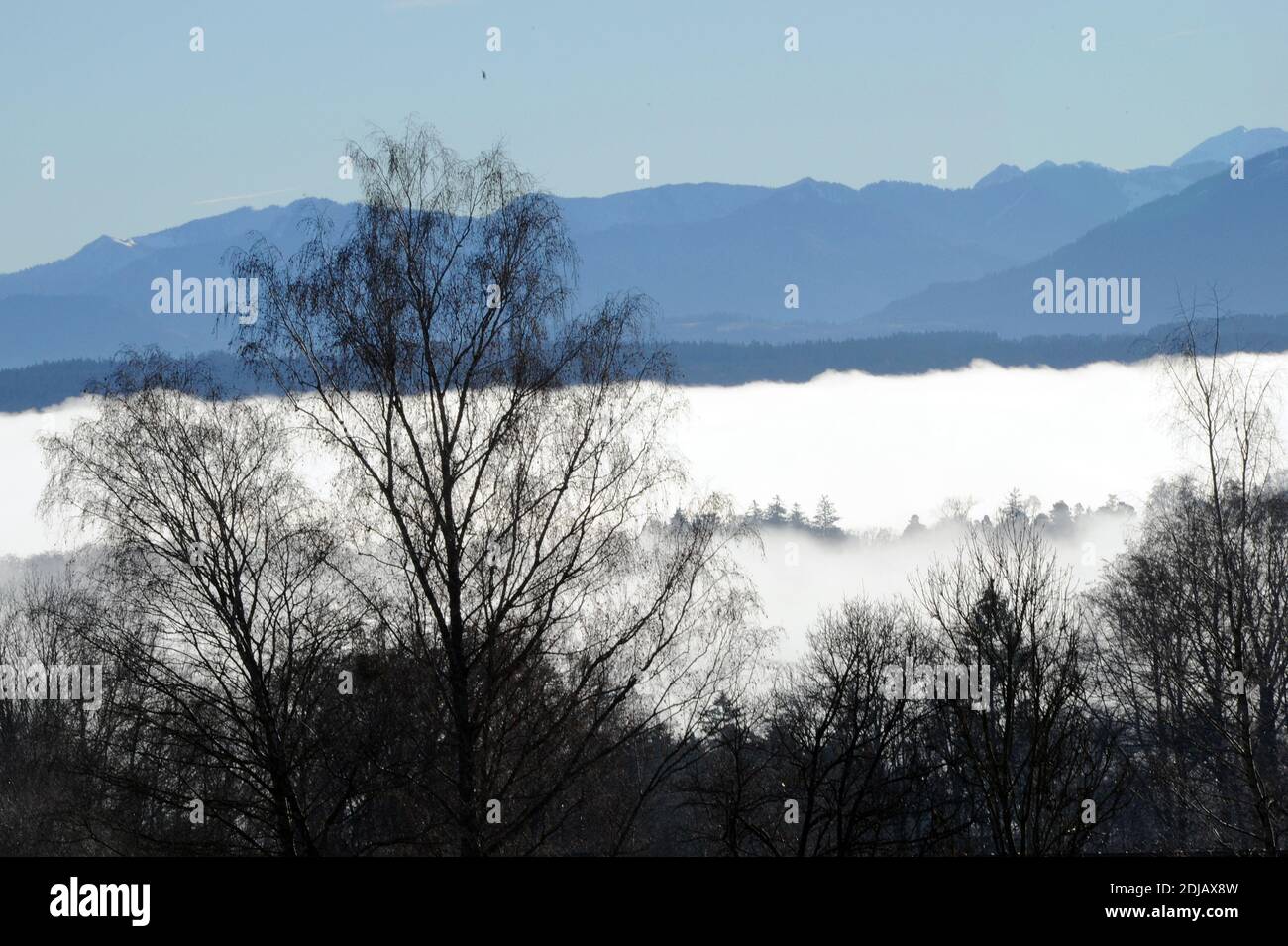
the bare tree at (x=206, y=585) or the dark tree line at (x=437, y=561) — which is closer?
the dark tree line at (x=437, y=561)

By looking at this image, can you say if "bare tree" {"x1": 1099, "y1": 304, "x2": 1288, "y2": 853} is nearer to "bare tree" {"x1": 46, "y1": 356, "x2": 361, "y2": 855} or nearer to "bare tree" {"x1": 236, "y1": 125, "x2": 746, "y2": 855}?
"bare tree" {"x1": 236, "y1": 125, "x2": 746, "y2": 855}

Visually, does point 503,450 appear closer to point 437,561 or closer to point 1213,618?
point 437,561

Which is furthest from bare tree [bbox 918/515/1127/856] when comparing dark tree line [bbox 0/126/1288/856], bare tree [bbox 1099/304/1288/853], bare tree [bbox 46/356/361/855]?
bare tree [bbox 46/356/361/855]

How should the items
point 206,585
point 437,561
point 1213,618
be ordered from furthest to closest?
point 1213,618 → point 206,585 → point 437,561

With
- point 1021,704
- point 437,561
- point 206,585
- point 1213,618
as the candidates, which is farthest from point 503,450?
point 1213,618

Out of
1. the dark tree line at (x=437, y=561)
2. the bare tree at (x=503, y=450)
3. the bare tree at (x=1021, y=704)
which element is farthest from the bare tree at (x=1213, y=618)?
the bare tree at (x=503, y=450)

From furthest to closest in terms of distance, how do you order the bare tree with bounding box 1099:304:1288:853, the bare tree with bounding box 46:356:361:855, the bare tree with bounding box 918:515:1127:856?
the bare tree with bounding box 1099:304:1288:853
the bare tree with bounding box 46:356:361:855
the bare tree with bounding box 918:515:1127:856

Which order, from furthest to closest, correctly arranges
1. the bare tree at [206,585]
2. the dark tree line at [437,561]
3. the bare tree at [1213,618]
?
1. the bare tree at [1213,618]
2. the bare tree at [206,585]
3. the dark tree line at [437,561]

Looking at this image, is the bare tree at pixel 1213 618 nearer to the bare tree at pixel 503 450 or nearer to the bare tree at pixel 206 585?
the bare tree at pixel 503 450

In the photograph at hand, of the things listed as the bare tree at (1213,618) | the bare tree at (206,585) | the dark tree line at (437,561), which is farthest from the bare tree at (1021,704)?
the bare tree at (206,585)

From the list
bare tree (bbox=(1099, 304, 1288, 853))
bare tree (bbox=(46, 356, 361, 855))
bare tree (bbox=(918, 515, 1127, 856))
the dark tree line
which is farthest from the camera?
bare tree (bbox=(1099, 304, 1288, 853))

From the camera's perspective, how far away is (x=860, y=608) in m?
42.5

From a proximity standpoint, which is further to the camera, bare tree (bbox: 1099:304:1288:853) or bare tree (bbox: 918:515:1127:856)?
bare tree (bbox: 1099:304:1288:853)

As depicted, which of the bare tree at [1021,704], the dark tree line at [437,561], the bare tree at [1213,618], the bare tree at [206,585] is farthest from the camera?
the bare tree at [1213,618]
